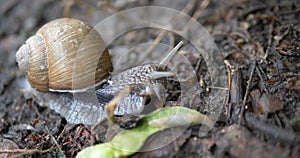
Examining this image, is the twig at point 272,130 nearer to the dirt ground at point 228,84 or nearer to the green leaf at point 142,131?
the dirt ground at point 228,84

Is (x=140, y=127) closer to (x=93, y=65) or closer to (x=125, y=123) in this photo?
(x=125, y=123)

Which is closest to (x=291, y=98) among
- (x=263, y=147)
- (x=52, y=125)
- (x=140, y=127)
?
(x=263, y=147)

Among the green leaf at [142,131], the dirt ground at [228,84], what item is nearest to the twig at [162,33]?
the dirt ground at [228,84]

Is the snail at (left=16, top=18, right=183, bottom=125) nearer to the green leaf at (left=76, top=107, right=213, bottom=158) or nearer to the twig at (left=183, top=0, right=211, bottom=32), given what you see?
the green leaf at (left=76, top=107, right=213, bottom=158)

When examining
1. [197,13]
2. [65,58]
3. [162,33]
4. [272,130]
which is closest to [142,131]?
[272,130]

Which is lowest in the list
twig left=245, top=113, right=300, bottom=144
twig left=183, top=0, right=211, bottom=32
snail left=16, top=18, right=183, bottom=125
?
twig left=245, top=113, right=300, bottom=144

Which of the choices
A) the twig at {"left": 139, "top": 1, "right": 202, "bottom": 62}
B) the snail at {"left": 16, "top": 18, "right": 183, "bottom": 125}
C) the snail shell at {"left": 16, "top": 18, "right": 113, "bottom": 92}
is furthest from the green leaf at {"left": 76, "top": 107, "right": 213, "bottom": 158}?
the twig at {"left": 139, "top": 1, "right": 202, "bottom": 62}
